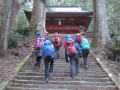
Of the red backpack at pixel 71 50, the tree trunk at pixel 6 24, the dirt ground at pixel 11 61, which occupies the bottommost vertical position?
the dirt ground at pixel 11 61

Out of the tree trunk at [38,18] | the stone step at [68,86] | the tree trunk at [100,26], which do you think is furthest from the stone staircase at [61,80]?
the tree trunk at [38,18]

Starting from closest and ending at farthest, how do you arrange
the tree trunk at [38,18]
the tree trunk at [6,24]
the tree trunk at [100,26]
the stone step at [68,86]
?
the stone step at [68,86], the tree trunk at [6,24], the tree trunk at [100,26], the tree trunk at [38,18]

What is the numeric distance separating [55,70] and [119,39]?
4.40 meters

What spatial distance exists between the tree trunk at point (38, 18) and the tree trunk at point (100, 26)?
448 cm

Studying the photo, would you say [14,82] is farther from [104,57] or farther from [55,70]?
[104,57]

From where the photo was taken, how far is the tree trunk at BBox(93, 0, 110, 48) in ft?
36.3

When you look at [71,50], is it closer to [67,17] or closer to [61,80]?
[61,80]

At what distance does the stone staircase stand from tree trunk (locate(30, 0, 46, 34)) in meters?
6.41

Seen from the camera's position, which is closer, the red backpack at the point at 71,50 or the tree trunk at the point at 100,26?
the red backpack at the point at 71,50

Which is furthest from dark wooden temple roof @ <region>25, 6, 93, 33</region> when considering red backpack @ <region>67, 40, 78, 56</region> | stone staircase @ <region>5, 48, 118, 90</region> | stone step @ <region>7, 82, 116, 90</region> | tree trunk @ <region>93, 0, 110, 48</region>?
stone step @ <region>7, 82, 116, 90</region>

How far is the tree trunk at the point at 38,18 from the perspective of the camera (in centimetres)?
1397

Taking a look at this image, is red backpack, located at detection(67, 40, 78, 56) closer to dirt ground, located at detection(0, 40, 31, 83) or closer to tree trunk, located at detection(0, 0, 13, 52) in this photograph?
dirt ground, located at detection(0, 40, 31, 83)

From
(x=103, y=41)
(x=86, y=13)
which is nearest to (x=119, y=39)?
(x=103, y=41)

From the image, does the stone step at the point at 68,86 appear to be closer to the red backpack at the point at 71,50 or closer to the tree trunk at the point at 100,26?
the red backpack at the point at 71,50
